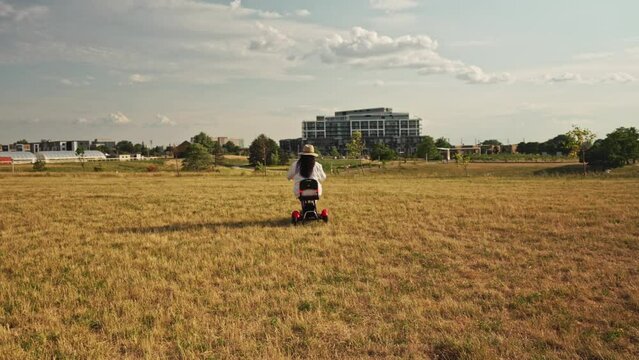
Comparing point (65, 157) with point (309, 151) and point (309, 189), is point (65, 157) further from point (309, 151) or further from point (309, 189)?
point (309, 189)

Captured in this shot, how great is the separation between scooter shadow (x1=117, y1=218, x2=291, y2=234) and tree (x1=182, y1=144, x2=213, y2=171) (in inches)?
3239

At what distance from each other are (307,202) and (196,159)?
283ft

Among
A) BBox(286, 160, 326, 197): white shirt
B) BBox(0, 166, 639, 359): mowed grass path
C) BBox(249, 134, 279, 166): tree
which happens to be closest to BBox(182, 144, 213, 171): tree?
BBox(249, 134, 279, 166): tree

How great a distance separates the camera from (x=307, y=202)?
48.5 ft

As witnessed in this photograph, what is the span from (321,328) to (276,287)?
81.1 inches

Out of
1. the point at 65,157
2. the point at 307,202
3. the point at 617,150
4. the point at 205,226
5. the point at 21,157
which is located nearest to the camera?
the point at 205,226

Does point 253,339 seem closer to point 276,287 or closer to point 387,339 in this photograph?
point 387,339

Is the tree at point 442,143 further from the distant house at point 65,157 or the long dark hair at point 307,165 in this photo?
the long dark hair at point 307,165

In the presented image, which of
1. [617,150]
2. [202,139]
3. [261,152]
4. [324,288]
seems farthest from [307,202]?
[202,139]

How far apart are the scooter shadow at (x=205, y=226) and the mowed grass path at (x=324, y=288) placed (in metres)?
0.09

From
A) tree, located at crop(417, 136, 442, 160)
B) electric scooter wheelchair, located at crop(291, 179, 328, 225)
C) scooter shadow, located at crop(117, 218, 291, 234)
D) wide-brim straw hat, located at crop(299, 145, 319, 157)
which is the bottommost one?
scooter shadow, located at crop(117, 218, 291, 234)

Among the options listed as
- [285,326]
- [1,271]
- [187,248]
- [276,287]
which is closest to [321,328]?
[285,326]

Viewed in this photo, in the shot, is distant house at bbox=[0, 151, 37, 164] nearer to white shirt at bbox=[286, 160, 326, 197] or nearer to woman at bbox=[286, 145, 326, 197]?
white shirt at bbox=[286, 160, 326, 197]

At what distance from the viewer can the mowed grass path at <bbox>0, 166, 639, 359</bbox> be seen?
18.5 feet
